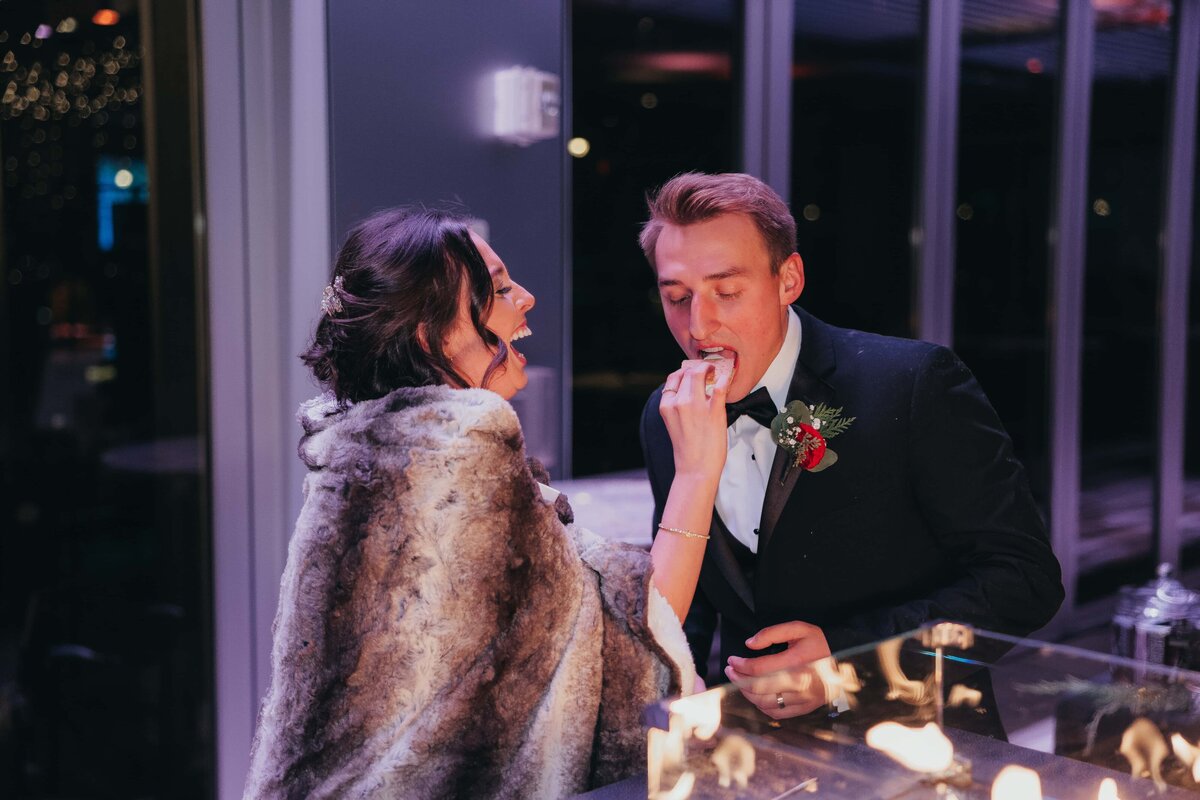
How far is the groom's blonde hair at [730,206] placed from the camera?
1898 mm

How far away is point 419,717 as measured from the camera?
1407 mm

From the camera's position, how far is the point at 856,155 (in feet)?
14.4

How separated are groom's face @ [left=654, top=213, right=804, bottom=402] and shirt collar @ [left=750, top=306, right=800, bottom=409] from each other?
5 cm

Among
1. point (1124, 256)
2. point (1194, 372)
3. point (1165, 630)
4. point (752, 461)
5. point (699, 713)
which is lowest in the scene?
point (1165, 630)

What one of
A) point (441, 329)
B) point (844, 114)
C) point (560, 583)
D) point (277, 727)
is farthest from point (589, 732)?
point (844, 114)

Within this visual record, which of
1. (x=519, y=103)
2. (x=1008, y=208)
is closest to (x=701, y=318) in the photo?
(x=519, y=103)

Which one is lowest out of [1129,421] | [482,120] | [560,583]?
[1129,421]

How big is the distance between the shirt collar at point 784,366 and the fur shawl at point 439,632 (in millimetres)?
670

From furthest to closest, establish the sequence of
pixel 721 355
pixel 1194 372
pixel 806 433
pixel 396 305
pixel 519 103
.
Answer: pixel 1194 372
pixel 519 103
pixel 721 355
pixel 806 433
pixel 396 305

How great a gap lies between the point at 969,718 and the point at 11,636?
6.96 ft

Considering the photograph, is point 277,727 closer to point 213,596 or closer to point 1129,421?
point 213,596

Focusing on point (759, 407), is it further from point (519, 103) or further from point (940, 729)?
point (519, 103)

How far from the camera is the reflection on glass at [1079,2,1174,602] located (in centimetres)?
553

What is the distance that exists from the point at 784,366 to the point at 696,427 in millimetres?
429
